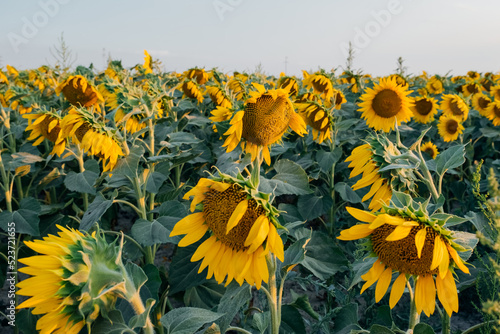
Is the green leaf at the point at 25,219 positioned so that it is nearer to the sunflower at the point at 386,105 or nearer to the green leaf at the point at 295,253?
the green leaf at the point at 295,253

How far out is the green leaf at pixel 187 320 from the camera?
3.76ft

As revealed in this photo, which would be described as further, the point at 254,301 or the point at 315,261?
the point at 254,301

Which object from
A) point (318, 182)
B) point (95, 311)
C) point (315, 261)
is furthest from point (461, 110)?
point (95, 311)

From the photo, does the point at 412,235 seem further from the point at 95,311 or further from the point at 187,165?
the point at 187,165

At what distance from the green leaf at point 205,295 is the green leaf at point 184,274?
276mm

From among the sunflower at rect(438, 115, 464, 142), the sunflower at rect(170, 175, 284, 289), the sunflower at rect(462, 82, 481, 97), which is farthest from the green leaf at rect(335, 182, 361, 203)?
the sunflower at rect(462, 82, 481, 97)

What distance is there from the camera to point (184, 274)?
1.89 m

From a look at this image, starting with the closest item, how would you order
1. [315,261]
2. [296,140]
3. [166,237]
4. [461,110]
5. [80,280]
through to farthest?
[80,280], [315,261], [166,237], [296,140], [461,110]

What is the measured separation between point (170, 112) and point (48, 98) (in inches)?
90.6

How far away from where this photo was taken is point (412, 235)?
1.11 meters

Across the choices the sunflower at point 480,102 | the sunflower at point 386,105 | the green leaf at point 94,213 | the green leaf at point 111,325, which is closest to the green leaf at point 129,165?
the green leaf at point 94,213

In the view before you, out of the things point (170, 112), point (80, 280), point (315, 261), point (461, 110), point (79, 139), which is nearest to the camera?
point (80, 280)

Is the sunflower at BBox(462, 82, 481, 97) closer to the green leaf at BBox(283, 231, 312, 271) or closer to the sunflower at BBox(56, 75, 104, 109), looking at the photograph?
the sunflower at BBox(56, 75, 104, 109)

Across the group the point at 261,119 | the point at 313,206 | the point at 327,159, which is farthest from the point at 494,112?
the point at 261,119
